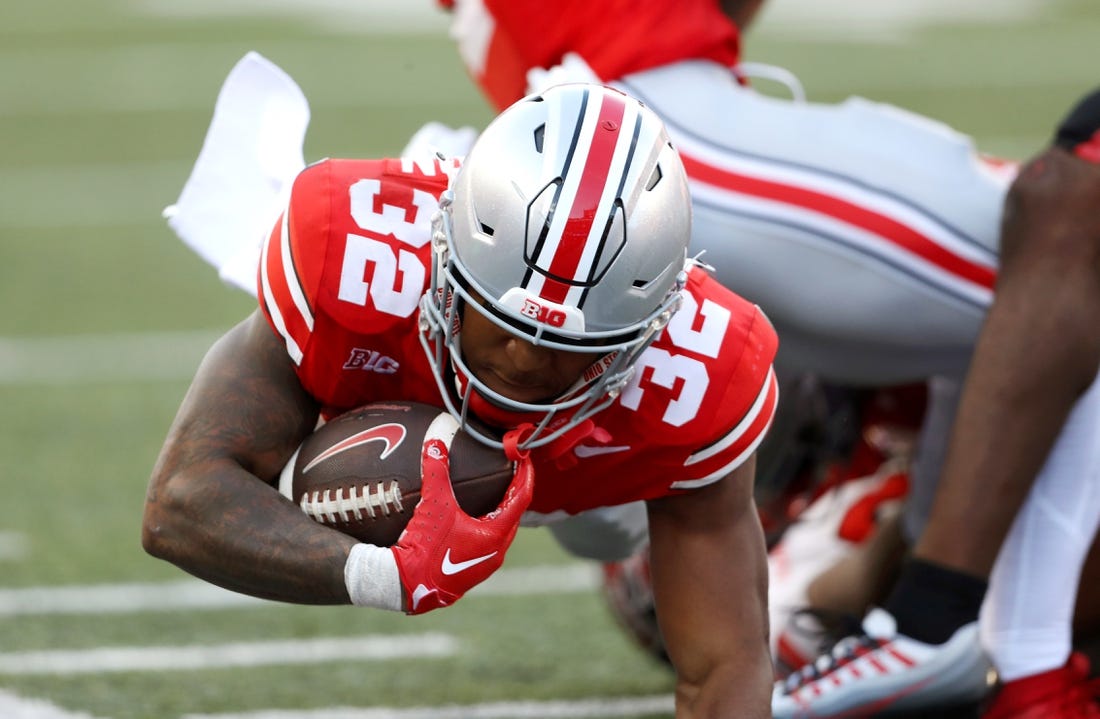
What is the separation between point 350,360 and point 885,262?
1131 mm

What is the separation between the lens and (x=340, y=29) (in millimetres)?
10734

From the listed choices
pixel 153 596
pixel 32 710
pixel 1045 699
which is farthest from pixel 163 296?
pixel 1045 699

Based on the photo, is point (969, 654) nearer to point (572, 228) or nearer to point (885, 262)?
point (885, 262)

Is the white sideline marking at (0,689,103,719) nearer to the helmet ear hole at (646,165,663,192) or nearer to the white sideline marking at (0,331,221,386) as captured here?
the helmet ear hole at (646,165,663,192)

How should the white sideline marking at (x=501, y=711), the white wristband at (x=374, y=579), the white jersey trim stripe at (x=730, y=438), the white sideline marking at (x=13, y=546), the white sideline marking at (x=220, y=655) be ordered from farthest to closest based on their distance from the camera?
the white sideline marking at (x=13, y=546) → the white sideline marking at (x=220, y=655) → the white sideline marking at (x=501, y=711) → the white jersey trim stripe at (x=730, y=438) → the white wristband at (x=374, y=579)

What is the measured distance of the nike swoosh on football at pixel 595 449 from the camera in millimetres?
2193

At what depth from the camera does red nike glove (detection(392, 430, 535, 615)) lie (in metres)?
1.95

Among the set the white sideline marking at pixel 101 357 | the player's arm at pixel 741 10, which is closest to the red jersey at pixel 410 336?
the player's arm at pixel 741 10

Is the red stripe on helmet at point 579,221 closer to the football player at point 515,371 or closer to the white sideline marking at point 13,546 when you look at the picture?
the football player at point 515,371

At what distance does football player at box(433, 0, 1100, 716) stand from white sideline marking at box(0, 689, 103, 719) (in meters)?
0.90

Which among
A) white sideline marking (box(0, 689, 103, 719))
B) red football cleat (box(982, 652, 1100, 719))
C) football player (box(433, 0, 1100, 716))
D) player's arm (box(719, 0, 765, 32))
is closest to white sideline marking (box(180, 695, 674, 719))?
white sideline marking (box(0, 689, 103, 719))

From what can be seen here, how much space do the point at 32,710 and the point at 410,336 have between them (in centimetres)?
112

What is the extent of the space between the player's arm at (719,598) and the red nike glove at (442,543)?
344 millimetres

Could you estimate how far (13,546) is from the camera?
373 centimetres
